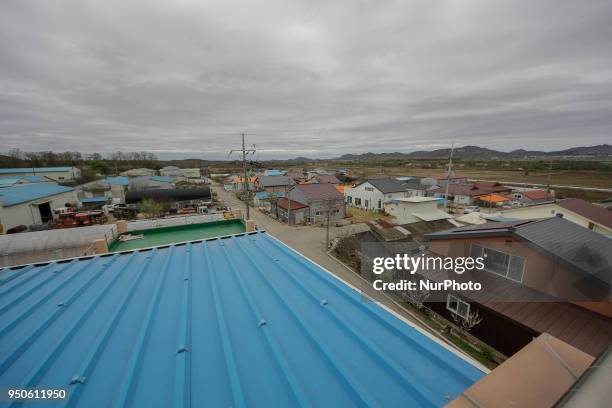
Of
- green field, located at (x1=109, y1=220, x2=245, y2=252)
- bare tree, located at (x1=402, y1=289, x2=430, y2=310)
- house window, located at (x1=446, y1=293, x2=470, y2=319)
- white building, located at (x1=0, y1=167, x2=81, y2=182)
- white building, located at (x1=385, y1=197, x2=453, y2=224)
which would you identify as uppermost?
white building, located at (x1=0, y1=167, x2=81, y2=182)

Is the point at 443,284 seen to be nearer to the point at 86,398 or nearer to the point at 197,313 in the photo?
the point at 197,313

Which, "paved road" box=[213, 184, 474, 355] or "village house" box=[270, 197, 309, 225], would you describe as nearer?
"paved road" box=[213, 184, 474, 355]

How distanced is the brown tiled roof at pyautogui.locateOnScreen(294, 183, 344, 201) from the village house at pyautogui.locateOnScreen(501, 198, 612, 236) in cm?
1473

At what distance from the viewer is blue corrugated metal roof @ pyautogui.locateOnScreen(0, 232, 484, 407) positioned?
8.21 feet

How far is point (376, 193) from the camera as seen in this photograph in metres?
27.4

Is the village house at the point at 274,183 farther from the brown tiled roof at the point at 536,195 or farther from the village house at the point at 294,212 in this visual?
the brown tiled roof at the point at 536,195

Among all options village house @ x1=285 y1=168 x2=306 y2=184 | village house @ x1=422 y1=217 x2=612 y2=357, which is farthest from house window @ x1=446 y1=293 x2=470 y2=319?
village house @ x1=285 y1=168 x2=306 y2=184

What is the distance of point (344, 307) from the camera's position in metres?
3.98

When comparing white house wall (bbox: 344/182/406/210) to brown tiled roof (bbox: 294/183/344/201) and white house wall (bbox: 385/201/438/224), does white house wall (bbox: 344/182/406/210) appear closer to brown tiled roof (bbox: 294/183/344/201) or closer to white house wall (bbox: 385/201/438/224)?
white house wall (bbox: 385/201/438/224)

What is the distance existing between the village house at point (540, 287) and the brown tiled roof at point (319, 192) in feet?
52.9

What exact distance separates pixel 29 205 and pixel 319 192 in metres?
25.3

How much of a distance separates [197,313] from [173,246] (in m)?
3.59

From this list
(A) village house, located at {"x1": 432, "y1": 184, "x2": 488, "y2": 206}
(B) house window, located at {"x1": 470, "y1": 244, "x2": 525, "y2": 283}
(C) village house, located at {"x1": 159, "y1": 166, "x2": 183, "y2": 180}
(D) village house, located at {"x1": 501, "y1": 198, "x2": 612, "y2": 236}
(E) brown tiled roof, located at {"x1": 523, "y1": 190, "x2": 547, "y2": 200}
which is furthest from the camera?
(C) village house, located at {"x1": 159, "y1": 166, "x2": 183, "y2": 180}

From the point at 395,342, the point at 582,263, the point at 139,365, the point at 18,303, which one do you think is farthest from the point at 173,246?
the point at 582,263
